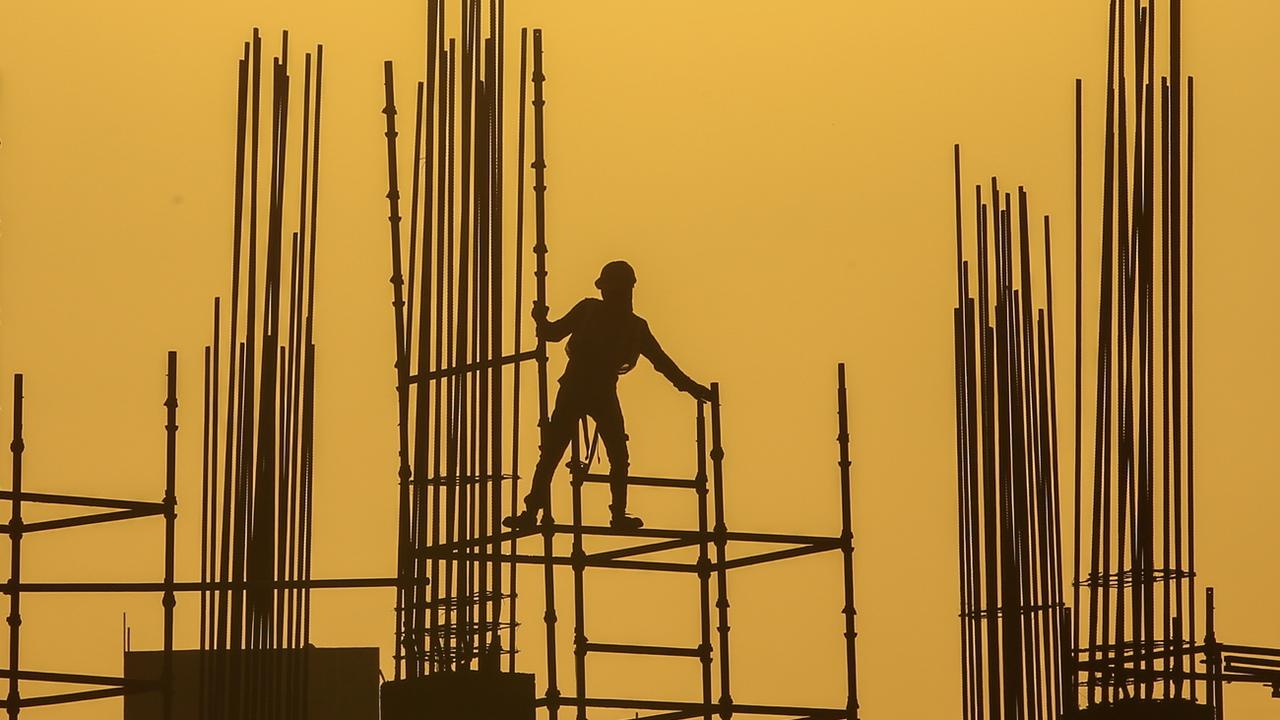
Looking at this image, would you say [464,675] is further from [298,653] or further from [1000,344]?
[1000,344]

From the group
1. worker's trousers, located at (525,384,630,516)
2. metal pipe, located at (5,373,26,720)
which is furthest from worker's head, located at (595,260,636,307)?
metal pipe, located at (5,373,26,720)

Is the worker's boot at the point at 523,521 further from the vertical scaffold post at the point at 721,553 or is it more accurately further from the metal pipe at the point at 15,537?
the metal pipe at the point at 15,537

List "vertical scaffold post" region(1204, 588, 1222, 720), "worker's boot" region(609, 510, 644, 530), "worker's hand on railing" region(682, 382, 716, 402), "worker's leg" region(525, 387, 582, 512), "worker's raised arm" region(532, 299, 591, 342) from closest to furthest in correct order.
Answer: "vertical scaffold post" region(1204, 588, 1222, 720)
"worker's boot" region(609, 510, 644, 530)
"worker's raised arm" region(532, 299, 591, 342)
"worker's leg" region(525, 387, 582, 512)
"worker's hand on railing" region(682, 382, 716, 402)

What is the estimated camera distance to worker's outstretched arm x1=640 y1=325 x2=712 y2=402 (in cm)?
1114

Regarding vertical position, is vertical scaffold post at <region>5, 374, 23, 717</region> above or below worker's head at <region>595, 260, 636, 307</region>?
below

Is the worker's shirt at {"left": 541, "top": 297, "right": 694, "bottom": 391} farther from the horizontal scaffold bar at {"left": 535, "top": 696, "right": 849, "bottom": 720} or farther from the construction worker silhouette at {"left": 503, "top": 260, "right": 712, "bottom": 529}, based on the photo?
the horizontal scaffold bar at {"left": 535, "top": 696, "right": 849, "bottom": 720}

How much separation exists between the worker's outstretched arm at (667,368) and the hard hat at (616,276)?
0.38 metres

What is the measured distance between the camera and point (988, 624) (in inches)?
424

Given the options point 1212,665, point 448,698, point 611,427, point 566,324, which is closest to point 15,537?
point 448,698

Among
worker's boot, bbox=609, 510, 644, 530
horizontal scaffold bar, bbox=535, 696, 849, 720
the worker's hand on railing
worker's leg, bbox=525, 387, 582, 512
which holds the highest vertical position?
the worker's hand on railing

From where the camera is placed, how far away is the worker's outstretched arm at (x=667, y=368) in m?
11.1

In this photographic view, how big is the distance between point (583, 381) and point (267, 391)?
6.33 feet

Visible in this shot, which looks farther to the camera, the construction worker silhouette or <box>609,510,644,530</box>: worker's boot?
the construction worker silhouette

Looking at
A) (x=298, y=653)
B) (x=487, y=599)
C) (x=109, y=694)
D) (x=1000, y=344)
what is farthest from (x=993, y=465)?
(x=109, y=694)
